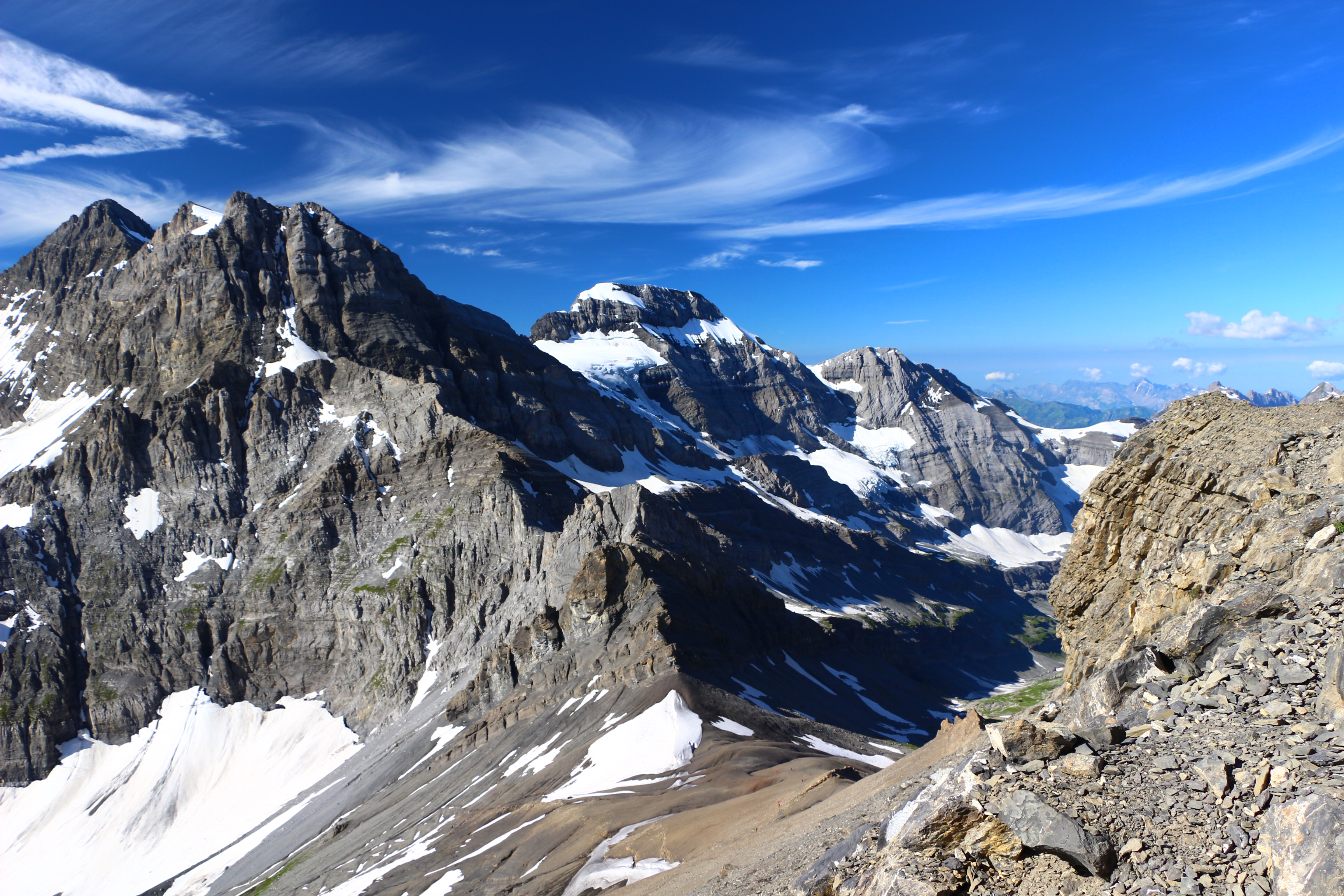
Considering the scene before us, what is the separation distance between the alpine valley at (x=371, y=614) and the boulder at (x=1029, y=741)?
997cm

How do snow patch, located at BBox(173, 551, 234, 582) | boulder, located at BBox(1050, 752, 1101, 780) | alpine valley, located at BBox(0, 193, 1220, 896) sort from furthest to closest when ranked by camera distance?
snow patch, located at BBox(173, 551, 234, 582) < alpine valley, located at BBox(0, 193, 1220, 896) < boulder, located at BBox(1050, 752, 1101, 780)

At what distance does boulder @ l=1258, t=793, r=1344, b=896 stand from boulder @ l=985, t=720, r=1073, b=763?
3.30m

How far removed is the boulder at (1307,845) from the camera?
9.02 m

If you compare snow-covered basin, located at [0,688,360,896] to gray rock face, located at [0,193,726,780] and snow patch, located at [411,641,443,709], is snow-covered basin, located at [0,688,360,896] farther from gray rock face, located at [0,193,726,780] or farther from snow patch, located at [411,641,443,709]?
snow patch, located at [411,641,443,709]

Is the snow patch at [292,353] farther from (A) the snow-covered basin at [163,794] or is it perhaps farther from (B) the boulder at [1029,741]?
(B) the boulder at [1029,741]

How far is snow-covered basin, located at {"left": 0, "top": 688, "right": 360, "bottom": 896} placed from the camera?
9938cm

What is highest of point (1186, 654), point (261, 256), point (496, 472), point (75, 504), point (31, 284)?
point (31, 284)

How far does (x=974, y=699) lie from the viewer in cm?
A: 13675

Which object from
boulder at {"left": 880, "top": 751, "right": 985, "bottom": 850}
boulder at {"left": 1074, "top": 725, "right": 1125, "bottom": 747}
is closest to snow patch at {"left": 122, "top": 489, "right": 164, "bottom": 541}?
boulder at {"left": 880, "top": 751, "right": 985, "bottom": 850}

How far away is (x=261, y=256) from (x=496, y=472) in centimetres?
7066

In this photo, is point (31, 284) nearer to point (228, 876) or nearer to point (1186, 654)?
point (228, 876)

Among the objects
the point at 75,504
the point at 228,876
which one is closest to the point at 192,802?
the point at 228,876

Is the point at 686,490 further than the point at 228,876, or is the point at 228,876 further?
the point at 686,490

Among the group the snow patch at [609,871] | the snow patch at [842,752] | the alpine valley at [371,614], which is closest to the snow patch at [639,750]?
the alpine valley at [371,614]
